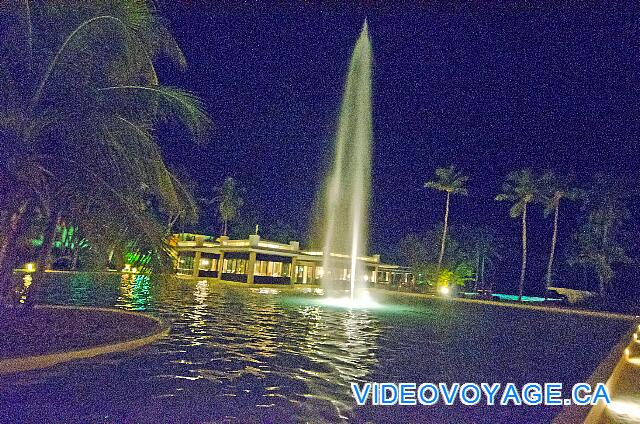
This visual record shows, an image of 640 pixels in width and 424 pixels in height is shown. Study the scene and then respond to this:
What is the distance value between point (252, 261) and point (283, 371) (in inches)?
1190

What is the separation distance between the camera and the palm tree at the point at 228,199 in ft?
216

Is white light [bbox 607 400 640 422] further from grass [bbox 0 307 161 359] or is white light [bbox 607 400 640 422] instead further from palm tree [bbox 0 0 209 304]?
grass [bbox 0 307 161 359]

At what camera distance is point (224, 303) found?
69.9ft

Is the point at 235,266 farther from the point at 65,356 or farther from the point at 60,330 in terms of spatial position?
the point at 65,356

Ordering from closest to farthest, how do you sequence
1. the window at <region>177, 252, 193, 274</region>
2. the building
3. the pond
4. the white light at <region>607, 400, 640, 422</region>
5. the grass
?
the pond < the white light at <region>607, 400, 640, 422</region> < the grass < the building < the window at <region>177, 252, 193, 274</region>

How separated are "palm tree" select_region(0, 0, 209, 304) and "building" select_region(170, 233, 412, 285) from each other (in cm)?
2609

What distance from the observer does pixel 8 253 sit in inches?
402

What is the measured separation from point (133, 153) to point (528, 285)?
61.0 m

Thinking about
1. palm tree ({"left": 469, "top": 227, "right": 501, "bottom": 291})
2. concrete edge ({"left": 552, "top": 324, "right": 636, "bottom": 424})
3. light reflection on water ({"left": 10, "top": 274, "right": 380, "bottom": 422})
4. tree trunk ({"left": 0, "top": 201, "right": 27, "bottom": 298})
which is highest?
palm tree ({"left": 469, "top": 227, "right": 501, "bottom": 291})

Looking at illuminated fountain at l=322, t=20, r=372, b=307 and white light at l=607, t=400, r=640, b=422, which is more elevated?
illuminated fountain at l=322, t=20, r=372, b=307

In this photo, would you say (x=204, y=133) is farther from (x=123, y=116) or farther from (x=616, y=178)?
(x=616, y=178)

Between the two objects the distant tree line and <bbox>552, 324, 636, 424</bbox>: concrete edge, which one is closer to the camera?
<bbox>552, 324, 636, 424</bbox>: concrete edge

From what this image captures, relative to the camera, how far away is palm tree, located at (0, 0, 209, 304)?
9.30 metres

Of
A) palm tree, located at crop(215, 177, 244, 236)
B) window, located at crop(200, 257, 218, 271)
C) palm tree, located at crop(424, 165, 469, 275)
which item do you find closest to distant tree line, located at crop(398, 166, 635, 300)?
palm tree, located at crop(424, 165, 469, 275)
